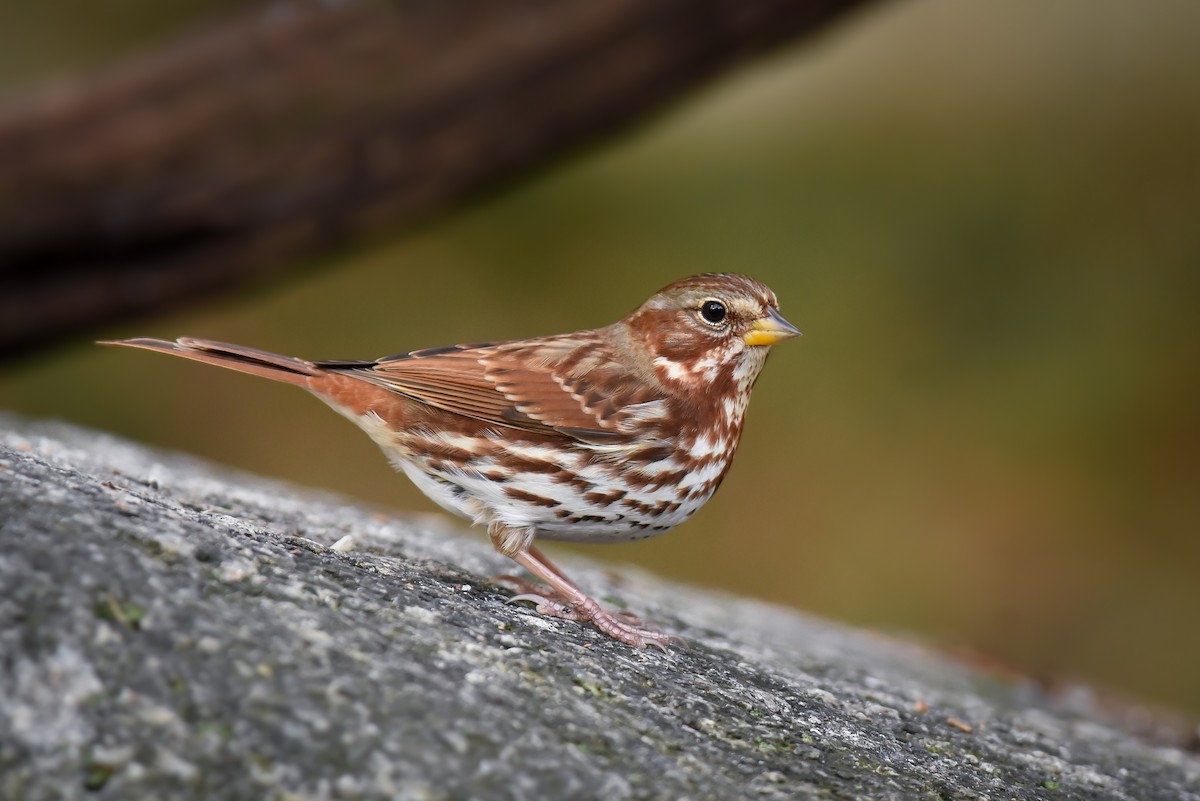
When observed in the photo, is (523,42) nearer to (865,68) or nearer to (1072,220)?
(865,68)

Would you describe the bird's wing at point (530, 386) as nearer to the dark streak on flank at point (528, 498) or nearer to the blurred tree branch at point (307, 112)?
the dark streak on flank at point (528, 498)

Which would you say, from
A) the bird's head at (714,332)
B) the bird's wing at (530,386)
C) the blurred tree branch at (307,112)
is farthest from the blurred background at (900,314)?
the bird's wing at (530,386)

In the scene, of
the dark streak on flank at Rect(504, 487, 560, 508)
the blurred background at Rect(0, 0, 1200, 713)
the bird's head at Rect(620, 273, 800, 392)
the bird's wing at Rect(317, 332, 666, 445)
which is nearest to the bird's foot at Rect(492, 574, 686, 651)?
the dark streak on flank at Rect(504, 487, 560, 508)

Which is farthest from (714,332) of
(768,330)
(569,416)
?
(569,416)

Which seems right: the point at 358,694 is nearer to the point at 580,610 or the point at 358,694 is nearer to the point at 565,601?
the point at 580,610

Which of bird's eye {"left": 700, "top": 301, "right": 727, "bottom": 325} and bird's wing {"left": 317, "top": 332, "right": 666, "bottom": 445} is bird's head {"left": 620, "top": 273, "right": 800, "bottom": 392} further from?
bird's wing {"left": 317, "top": 332, "right": 666, "bottom": 445}
